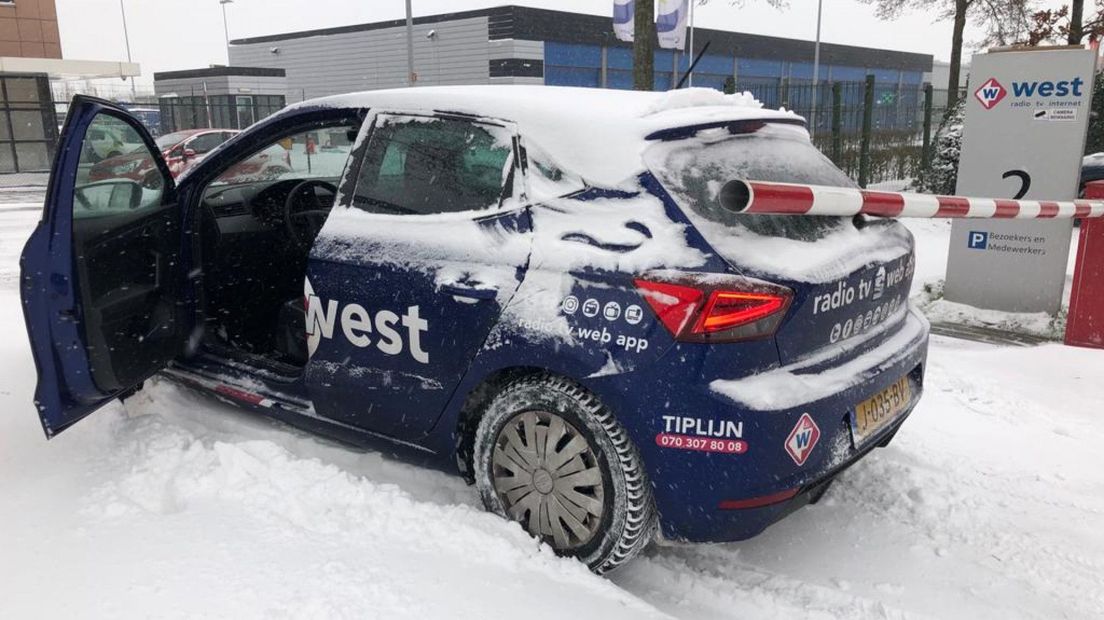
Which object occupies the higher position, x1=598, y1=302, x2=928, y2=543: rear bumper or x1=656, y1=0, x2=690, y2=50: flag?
x1=656, y1=0, x2=690, y2=50: flag

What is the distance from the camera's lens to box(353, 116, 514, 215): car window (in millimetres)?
3062

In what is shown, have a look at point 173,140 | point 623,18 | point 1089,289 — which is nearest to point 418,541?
point 1089,289

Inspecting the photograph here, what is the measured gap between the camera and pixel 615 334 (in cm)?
264

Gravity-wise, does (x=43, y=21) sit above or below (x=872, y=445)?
above

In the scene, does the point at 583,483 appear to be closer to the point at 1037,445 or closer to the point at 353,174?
the point at 353,174

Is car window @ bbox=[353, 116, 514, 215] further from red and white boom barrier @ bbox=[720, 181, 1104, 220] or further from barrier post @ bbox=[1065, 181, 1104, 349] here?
barrier post @ bbox=[1065, 181, 1104, 349]

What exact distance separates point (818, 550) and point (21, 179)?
Answer: 1062 inches

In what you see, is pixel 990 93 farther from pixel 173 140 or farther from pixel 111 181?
pixel 173 140

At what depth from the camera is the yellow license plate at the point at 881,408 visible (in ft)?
9.39

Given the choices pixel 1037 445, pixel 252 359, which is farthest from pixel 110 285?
pixel 1037 445

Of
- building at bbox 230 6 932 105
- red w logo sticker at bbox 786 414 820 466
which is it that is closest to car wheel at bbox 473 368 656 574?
red w logo sticker at bbox 786 414 820 466

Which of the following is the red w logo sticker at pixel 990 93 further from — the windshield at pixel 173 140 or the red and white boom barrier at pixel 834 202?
the windshield at pixel 173 140

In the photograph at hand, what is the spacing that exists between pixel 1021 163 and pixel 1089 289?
4.02ft

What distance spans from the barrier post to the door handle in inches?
196
